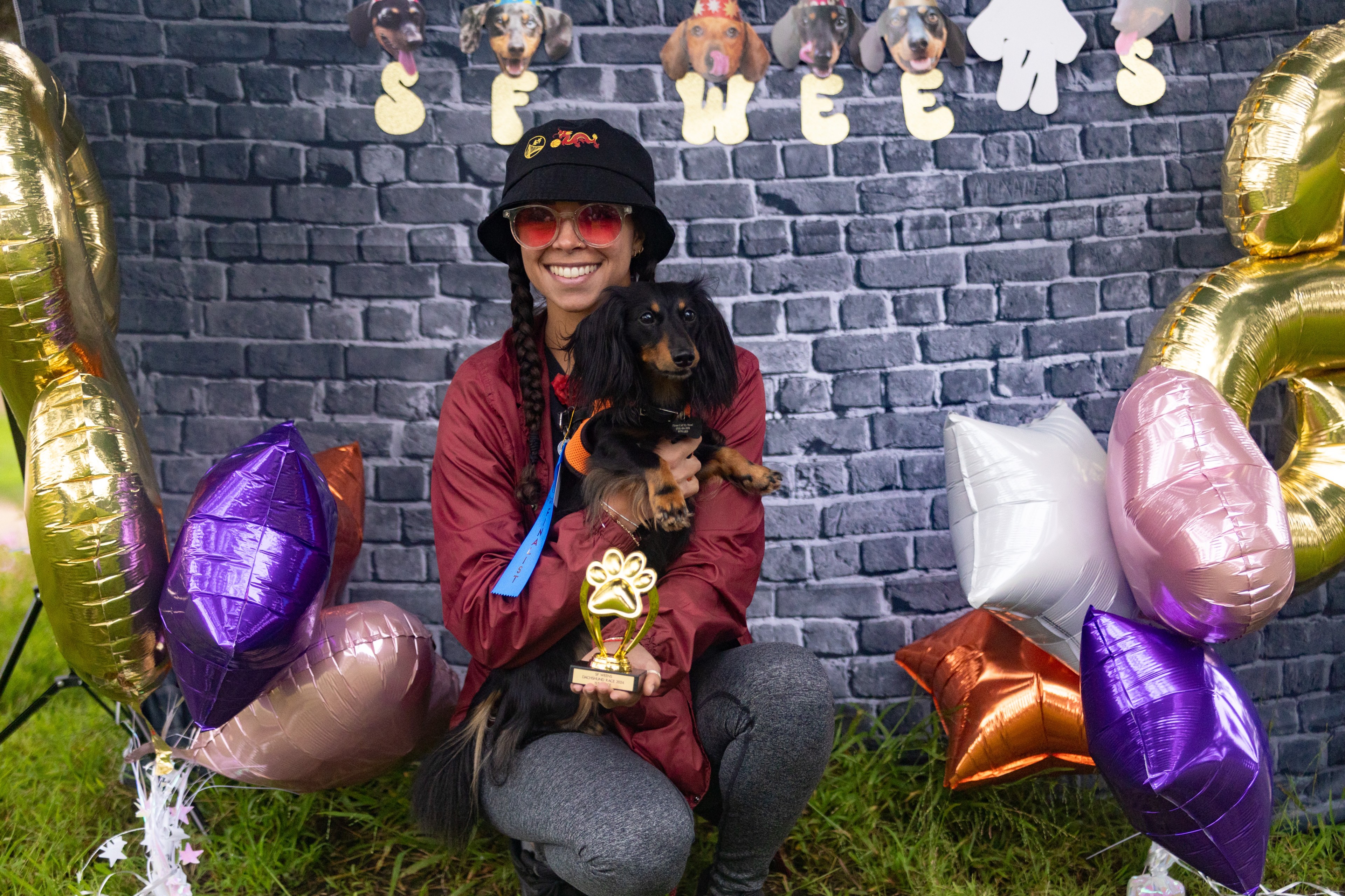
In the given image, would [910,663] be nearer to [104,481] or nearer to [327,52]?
[104,481]

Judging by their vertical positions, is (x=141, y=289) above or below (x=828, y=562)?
above

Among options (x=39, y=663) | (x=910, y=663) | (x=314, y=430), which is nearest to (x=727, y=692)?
(x=910, y=663)

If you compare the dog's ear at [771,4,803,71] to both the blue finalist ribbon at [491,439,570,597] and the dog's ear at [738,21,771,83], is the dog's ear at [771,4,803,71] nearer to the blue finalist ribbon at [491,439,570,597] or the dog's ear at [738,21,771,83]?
the dog's ear at [738,21,771,83]

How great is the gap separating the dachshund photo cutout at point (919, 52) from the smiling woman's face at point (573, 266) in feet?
2.93

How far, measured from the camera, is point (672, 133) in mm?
2191

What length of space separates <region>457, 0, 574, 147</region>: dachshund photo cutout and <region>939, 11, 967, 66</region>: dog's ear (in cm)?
87

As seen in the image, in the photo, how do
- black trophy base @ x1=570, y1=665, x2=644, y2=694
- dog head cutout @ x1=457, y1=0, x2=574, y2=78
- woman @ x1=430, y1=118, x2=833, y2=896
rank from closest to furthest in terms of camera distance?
black trophy base @ x1=570, y1=665, x2=644, y2=694
woman @ x1=430, y1=118, x2=833, y2=896
dog head cutout @ x1=457, y1=0, x2=574, y2=78

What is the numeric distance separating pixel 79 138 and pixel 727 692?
1.64 m

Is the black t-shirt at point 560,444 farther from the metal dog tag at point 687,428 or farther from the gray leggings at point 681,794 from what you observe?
the gray leggings at point 681,794

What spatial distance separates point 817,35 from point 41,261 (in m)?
1.65

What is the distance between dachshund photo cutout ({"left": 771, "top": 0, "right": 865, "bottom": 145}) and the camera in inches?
83.7

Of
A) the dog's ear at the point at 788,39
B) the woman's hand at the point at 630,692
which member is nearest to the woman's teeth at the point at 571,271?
the woman's hand at the point at 630,692

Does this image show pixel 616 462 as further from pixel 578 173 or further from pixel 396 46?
pixel 396 46

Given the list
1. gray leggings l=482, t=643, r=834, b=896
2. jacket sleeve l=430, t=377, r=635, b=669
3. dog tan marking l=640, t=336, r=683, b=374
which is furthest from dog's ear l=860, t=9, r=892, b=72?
gray leggings l=482, t=643, r=834, b=896
